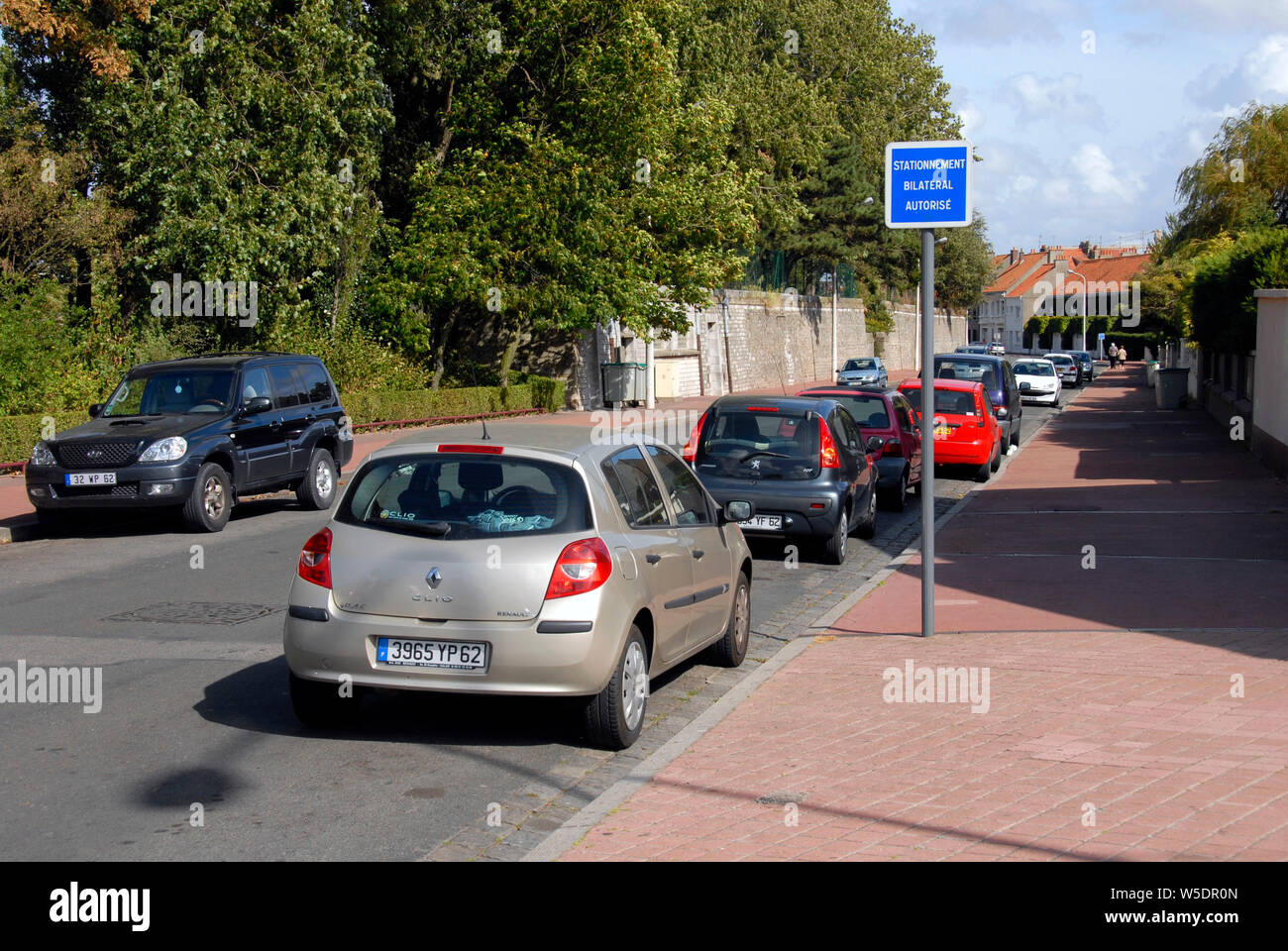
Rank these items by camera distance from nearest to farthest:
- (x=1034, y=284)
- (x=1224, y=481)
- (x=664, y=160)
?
1. (x=1224, y=481)
2. (x=664, y=160)
3. (x=1034, y=284)

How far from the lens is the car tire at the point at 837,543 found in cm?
1289

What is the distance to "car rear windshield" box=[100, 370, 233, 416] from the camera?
15.3 m

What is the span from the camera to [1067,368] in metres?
61.2

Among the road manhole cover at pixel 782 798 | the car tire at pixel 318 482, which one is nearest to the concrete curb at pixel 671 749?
the road manhole cover at pixel 782 798

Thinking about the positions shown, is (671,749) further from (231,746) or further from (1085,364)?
(1085,364)

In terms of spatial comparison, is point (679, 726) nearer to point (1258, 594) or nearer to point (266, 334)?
point (1258, 594)

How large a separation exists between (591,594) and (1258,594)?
21.8ft

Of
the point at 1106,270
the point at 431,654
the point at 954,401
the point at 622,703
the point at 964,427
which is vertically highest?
the point at 1106,270

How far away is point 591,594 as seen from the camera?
6215 millimetres

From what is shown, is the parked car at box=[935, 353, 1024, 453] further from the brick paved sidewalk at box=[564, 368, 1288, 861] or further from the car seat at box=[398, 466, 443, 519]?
the car seat at box=[398, 466, 443, 519]

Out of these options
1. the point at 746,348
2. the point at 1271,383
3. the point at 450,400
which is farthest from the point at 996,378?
the point at 746,348

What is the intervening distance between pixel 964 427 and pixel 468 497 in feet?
51.4

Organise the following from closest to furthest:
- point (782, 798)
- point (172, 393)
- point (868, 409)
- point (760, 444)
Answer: point (782, 798)
point (760, 444)
point (172, 393)
point (868, 409)
